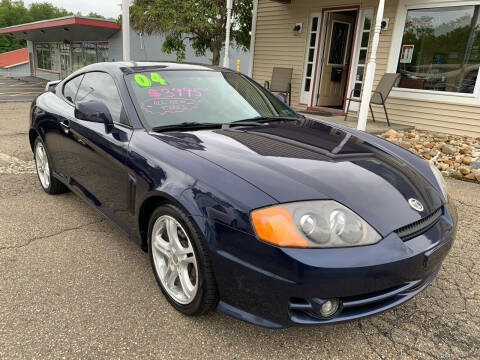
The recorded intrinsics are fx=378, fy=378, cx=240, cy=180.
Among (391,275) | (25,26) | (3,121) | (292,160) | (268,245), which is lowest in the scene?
(3,121)

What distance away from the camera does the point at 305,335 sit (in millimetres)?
2006

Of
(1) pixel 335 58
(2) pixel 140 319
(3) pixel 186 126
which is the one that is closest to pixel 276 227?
(2) pixel 140 319

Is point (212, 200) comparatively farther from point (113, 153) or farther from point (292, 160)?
point (113, 153)

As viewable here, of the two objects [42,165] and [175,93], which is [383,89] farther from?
[42,165]

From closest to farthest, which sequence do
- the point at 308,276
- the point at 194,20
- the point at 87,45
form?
the point at 308,276
the point at 194,20
the point at 87,45

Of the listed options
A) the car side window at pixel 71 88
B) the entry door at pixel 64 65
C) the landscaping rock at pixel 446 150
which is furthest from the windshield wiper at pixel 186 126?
the entry door at pixel 64 65

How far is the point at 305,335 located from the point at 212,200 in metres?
0.89

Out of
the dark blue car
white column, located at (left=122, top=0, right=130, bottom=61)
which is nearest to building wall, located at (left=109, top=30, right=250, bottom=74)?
white column, located at (left=122, top=0, right=130, bottom=61)

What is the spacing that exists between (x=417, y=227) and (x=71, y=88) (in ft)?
10.6

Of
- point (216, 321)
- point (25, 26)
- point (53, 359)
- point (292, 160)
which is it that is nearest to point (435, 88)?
point (292, 160)

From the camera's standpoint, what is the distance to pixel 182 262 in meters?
2.07

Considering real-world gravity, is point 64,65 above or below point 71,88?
below

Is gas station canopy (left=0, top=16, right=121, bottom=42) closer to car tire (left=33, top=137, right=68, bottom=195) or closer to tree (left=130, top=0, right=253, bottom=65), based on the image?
tree (left=130, top=0, right=253, bottom=65)

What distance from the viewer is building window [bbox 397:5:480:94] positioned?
23.6ft
